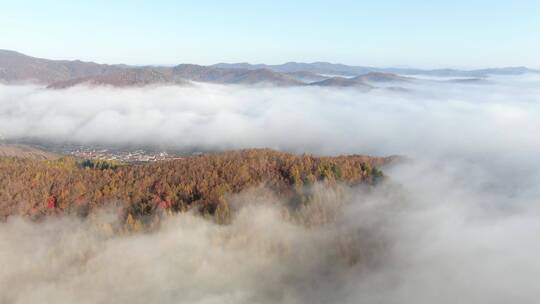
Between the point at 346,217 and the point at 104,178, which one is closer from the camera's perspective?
the point at 346,217

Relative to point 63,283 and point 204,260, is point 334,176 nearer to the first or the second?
point 204,260

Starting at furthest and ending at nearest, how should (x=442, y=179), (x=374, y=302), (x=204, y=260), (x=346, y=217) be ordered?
(x=442, y=179) → (x=346, y=217) → (x=204, y=260) → (x=374, y=302)

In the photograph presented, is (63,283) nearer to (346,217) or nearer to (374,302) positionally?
(374,302)

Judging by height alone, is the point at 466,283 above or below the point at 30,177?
below

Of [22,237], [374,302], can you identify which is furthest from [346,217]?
[22,237]

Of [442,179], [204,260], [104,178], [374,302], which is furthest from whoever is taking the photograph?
[442,179]

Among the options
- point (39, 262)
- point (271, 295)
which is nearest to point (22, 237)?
point (39, 262)
